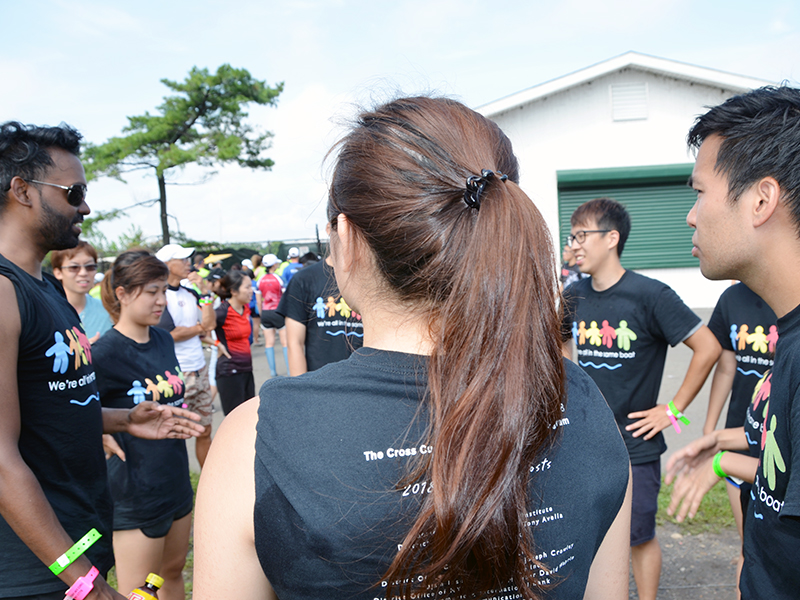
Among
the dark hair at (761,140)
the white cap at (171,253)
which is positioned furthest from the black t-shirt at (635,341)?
the white cap at (171,253)

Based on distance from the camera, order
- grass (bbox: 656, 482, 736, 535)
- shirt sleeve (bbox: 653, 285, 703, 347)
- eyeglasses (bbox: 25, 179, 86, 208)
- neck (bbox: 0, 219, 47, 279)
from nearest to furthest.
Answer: neck (bbox: 0, 219, 47, 279), eyeglasses (bbox: 25, 179, 86, 208), shirt sleeve (bbox: 653, 285, 703, 347), grass (bbox: 656, 482, 736, 535)

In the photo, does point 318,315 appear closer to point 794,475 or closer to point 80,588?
point 80,588

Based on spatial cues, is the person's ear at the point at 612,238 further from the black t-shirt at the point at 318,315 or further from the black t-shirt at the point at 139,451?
the black t-shirt at the point at 139,451

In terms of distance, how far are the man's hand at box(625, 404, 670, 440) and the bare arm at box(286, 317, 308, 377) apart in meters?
2.43

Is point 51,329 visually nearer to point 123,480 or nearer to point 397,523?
point 123,480

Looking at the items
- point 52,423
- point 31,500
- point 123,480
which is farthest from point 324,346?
point 31,500

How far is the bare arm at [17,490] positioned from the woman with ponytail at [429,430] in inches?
42.0

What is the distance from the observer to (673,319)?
3.36 meters

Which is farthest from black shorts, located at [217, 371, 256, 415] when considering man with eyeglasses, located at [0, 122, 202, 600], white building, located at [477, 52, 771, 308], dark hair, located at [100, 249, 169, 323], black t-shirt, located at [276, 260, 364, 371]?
white building, located at [477, 52, 771, 308]

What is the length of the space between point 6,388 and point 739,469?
253 centimetres

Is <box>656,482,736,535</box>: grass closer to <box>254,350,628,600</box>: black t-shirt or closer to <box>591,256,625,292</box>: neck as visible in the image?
<box>591,256,625,292</box>: neck

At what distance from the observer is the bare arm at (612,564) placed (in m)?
1.21

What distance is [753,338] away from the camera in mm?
3416

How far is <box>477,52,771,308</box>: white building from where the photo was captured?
14.1 meters
